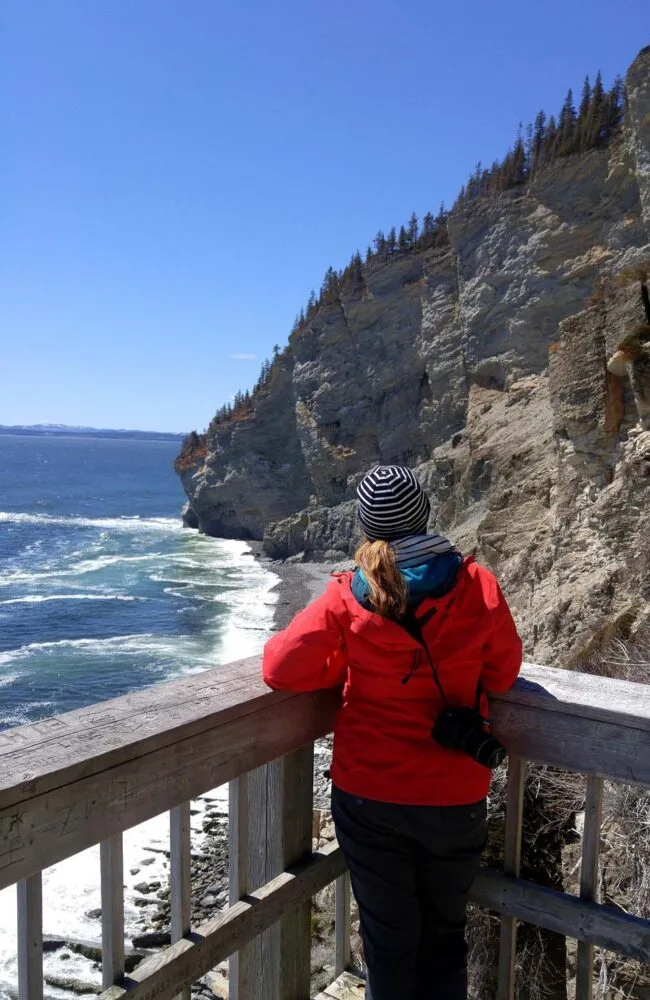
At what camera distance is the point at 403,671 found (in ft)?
7.46

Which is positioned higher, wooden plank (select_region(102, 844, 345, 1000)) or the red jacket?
the red jacket

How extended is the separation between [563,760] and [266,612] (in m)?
37.0

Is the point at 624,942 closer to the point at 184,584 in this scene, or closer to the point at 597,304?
the point at 597,304

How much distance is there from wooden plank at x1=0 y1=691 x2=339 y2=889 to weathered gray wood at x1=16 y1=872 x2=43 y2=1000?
0.06 metres

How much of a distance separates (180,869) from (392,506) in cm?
120

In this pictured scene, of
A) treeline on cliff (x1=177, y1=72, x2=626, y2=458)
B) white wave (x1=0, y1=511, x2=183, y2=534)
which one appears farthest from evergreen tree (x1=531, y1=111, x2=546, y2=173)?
white wave (x1=0, y1=511, x2=183, y2=534)

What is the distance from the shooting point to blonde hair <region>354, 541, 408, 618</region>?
220 centimetres

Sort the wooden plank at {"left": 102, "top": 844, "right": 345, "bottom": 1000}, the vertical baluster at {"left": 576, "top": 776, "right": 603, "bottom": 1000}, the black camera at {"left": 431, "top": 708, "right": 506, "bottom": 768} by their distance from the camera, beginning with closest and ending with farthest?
the wooden plank at {"left": 102, "top": 844, "right": 345, "bottom": 1000} → the black camera at {"left": 431, "top": 708, "right": 506, "bottom": 768} → the vertical baluster at {"left": 576, "top": 776, "right": 603, "bottom": 1000}

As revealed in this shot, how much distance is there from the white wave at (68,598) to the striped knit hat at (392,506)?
40.3 metres

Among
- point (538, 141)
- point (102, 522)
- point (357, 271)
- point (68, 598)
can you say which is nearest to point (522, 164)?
point (538, 141)

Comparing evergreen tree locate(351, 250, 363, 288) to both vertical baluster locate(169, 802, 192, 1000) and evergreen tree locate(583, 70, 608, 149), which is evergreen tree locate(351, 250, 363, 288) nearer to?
→ evergreen tree locate(583, 70, 608, 149)

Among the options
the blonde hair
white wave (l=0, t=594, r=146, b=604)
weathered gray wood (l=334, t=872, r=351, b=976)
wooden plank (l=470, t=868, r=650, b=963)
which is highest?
the blonde hair

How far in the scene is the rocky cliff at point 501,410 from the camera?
15.0m

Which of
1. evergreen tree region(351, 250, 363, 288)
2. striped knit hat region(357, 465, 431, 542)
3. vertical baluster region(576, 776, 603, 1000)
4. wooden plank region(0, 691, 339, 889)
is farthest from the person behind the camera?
evergreen tree region(351, 250, 363, 288)
